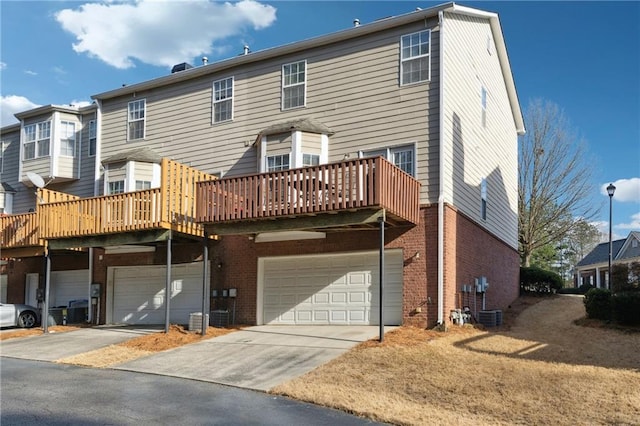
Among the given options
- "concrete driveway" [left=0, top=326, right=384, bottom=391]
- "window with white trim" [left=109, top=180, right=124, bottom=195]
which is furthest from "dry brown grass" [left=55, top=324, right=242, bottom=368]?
"window with white trim" [left=109, top=180, right=124, bottom=195]

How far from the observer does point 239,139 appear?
63.5 feet

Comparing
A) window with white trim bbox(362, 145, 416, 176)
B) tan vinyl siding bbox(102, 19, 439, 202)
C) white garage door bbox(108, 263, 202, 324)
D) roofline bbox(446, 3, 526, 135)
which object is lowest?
white garage door bbox(108, 263, 202, 324)

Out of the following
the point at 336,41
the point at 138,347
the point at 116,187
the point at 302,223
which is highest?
the point at 336,41

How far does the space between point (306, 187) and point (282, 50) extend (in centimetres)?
628

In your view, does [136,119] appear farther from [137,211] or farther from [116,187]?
[137,211]

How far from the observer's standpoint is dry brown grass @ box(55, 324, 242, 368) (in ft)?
44.2

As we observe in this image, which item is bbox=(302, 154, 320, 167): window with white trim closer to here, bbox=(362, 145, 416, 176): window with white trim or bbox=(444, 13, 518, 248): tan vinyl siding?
bbox=(362, 145, 416, 176): window with white trim

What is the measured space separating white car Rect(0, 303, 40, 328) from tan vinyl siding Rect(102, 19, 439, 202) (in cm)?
606

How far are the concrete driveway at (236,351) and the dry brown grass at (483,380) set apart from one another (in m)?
A: 0.68

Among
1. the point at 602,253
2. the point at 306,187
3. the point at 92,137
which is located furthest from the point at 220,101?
the point at 602,253

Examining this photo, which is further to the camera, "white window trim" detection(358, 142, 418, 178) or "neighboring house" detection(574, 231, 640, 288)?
"neighboring house" detection(574, 231, 640, 288)

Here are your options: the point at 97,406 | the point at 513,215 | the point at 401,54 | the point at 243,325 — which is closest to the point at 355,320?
the point at 243,325

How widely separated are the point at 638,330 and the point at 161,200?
12363 millimetres

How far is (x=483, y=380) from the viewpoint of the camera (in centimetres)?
1022
